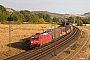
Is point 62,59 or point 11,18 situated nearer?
point 62,59

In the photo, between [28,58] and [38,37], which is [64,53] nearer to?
[38,37]

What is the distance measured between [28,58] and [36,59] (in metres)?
1.16

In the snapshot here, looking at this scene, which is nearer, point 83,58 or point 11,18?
point 83,58

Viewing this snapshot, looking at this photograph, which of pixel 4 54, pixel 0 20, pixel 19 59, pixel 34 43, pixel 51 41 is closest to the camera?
pixel 19 59

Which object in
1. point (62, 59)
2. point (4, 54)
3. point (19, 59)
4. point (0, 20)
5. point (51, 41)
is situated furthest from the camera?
point (0, 20)

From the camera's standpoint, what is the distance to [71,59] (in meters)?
30.1

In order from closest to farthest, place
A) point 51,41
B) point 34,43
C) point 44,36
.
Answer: point 34,43
point 44,36
point 51,41

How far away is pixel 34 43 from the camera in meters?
38.0

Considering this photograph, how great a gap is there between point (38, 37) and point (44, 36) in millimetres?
3033

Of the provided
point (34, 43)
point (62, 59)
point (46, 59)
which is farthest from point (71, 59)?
point (34, 43)

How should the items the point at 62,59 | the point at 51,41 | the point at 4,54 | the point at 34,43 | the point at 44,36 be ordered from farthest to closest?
the point at 51,41 → the point at 44,36 → the point at 34,43 → the point at 4,54 → the point at 62,59

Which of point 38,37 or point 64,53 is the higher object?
point 38,37

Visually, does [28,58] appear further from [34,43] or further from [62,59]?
[34,43]

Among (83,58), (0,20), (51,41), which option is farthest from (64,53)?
(0,20)
